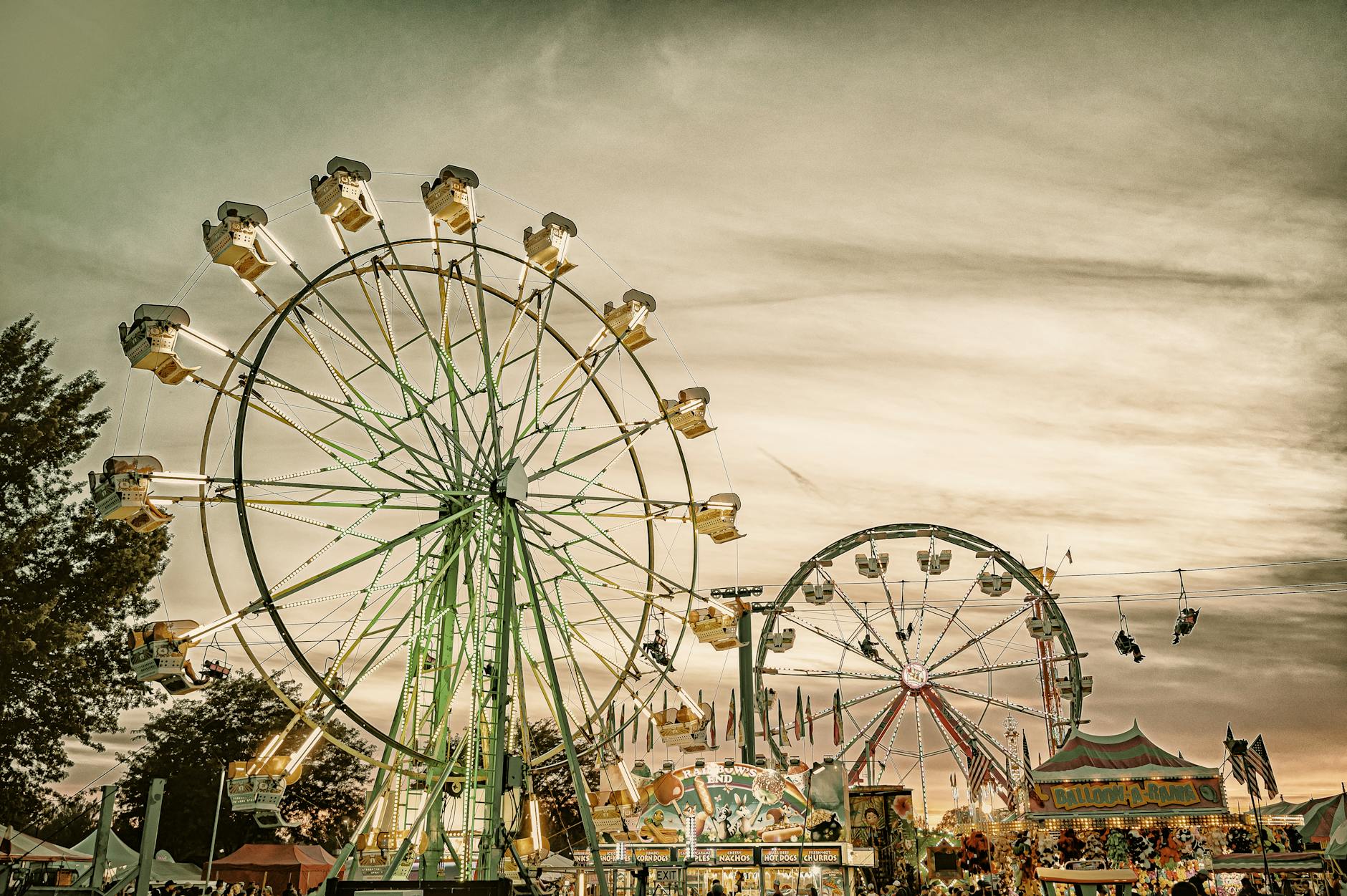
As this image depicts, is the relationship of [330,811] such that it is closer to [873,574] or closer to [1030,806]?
[873,574]

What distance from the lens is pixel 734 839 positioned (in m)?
20.3

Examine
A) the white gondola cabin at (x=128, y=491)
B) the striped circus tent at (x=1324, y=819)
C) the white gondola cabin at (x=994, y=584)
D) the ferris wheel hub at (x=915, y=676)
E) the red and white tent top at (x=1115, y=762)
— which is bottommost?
the striped circus tent at (x=1324, y=819)

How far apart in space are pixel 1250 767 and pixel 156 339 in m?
20.4

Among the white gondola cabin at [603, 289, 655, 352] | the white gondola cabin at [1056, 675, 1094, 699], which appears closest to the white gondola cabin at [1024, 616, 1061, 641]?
the white gondola cabin at [1056, 675, 1094, 699]

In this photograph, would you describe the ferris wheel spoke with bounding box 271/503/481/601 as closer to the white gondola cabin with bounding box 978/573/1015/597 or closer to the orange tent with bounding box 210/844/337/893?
the white gondola cabin with bounding box 978/573/1015/597

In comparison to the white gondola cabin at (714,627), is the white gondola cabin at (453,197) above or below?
above

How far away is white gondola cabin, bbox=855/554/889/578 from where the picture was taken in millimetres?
30172

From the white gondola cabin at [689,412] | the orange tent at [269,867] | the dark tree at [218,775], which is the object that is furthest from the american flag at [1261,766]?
the dark tree at [218,775]

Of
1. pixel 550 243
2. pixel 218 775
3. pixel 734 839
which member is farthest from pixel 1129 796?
pixel 218 775

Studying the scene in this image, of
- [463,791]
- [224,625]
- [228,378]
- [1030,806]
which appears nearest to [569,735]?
[463,791]

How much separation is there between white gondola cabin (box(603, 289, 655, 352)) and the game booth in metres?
8.76

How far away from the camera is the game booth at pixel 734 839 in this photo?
19.7m

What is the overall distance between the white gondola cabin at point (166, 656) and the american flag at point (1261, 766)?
741 inches

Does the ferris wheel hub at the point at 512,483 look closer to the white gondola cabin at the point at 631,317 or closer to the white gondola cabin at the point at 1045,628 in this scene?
the white gondola cabin at the point at 631,317
